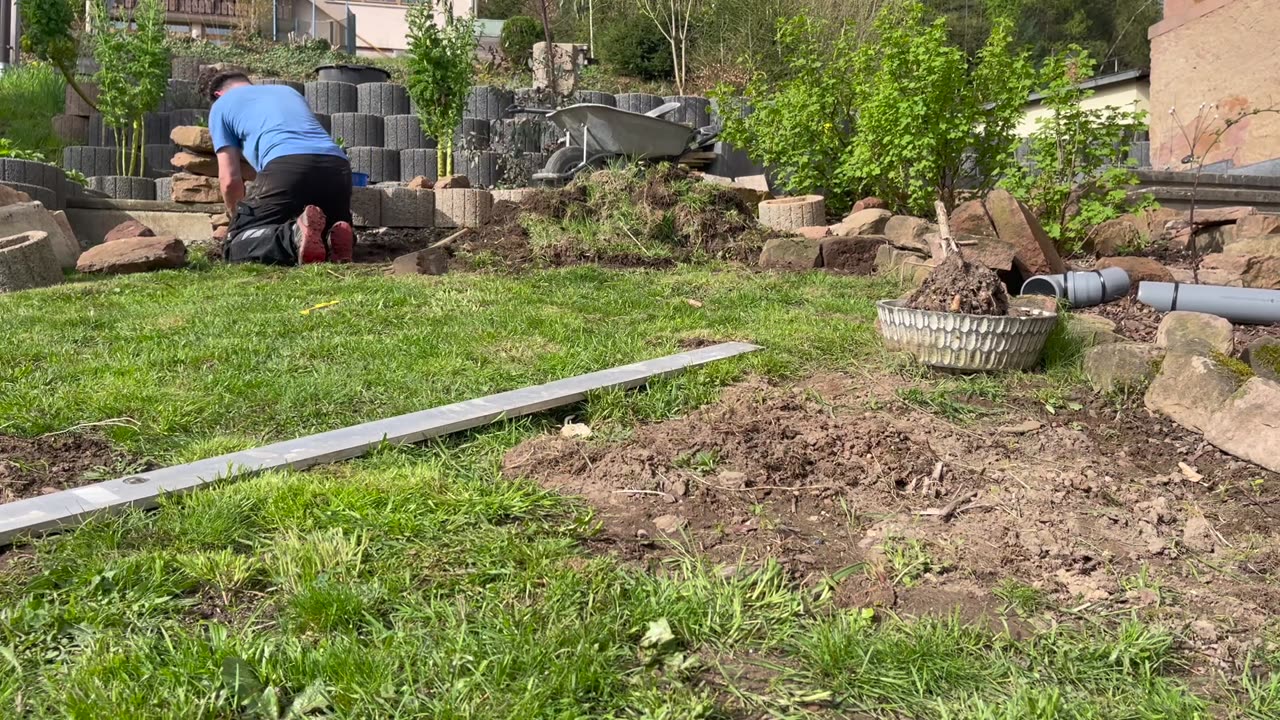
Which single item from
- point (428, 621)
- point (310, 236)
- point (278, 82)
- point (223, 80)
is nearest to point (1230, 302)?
point (428, 621)

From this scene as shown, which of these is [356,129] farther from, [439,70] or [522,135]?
[439,70]

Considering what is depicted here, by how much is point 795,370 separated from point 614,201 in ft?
13.8

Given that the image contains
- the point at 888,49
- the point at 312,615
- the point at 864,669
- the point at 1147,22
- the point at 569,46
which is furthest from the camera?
the point at 1147,22

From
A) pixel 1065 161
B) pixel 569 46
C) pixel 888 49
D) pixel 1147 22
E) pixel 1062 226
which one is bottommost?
pixel 1062 226

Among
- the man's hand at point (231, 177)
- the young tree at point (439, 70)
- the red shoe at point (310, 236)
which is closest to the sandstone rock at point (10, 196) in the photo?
the man's hand at point (231, 177)

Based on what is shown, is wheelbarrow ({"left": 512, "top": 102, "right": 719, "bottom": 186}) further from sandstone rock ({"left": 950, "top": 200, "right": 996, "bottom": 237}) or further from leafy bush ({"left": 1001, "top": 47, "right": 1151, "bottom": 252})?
sandstone rock ({"left": 950, "top": 200, "right": 996, "bottom": 237})

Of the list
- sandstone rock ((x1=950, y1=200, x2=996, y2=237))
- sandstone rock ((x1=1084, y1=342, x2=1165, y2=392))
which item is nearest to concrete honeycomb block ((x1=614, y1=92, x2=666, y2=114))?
sandstone rock ((x1=950, y1=200, x2=996, y2=237))

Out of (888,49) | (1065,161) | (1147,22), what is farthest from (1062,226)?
(1147,22)

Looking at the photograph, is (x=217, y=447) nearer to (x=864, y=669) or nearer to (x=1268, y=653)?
(x=864, y=669)

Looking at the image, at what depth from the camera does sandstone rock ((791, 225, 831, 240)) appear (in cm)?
784

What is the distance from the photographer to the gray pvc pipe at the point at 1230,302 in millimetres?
4797

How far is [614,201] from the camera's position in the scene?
7.78m

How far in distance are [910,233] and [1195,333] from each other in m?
3.56

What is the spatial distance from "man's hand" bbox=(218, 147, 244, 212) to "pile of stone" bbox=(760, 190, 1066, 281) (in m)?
4.07
